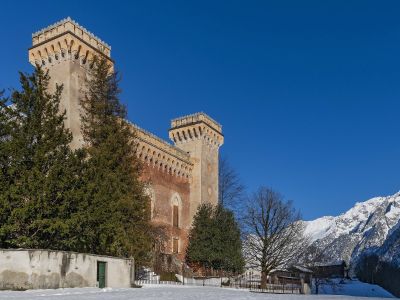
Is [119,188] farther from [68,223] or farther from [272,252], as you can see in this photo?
[272,252]

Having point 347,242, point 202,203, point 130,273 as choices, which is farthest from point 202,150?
point 347,242

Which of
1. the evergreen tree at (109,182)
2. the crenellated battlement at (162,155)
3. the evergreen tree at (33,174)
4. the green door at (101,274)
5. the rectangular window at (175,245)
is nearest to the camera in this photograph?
the evergreen tree at (33,174)

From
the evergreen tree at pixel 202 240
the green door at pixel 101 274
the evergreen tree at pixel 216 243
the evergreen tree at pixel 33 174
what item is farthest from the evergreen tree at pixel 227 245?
the evergreen tree at pixel 33 174

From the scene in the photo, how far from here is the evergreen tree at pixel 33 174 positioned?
20438mm

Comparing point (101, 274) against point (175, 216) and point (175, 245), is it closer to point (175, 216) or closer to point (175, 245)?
point (175, 245)

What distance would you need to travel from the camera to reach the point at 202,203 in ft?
152

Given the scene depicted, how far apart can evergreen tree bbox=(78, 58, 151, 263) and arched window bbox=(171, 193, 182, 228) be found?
13.0 metres

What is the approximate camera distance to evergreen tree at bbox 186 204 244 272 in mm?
40812

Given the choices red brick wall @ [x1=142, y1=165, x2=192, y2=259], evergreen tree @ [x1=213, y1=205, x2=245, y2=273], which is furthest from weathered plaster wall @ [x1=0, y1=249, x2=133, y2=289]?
evergreen tree @ [x1=213, y1=205, x2=245, y2=273]

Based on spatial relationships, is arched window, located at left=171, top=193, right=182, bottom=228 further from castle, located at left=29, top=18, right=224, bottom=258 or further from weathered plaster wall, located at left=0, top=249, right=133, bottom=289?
weathered plaster wall, located at left=0, top=249, right=133, bottom=289

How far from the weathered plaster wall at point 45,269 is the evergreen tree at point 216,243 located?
2041 centimetres

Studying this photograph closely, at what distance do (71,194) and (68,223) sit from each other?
1.25m

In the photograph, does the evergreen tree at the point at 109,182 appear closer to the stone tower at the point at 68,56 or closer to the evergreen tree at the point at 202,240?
the stone tower at the point at 68,56

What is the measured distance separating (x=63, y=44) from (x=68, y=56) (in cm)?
90
